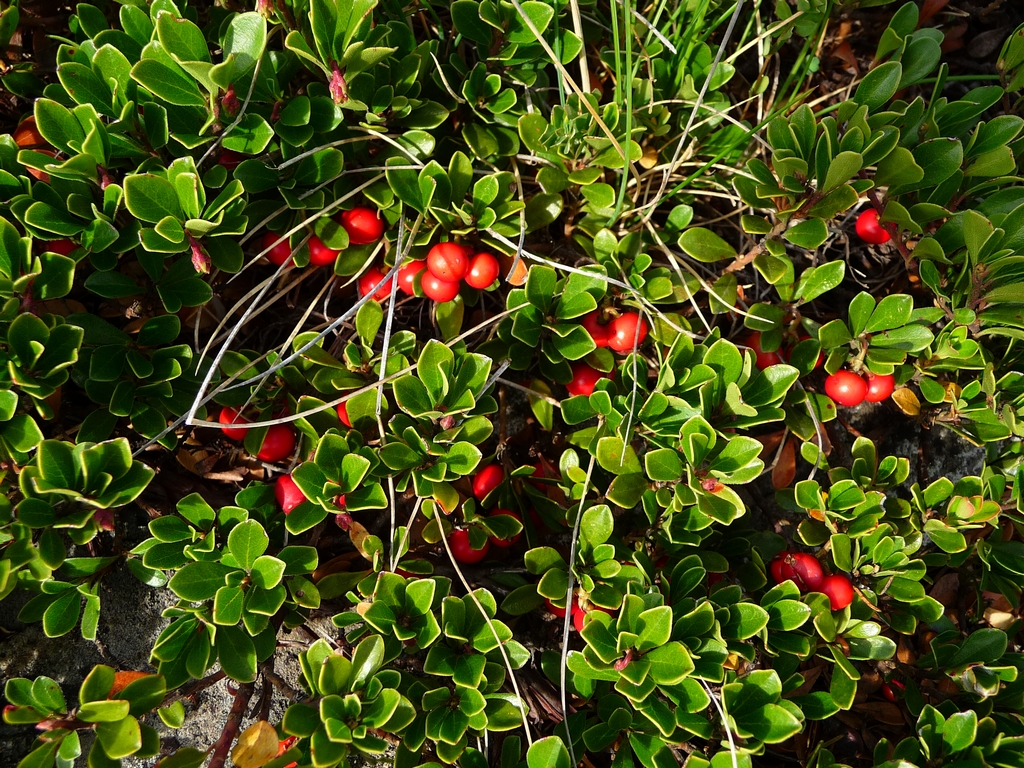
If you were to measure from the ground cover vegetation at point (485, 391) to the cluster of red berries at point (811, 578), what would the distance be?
0.02m

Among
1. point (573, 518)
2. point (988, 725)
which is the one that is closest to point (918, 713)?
point (988, 725)

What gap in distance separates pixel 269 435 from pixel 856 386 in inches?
64.6

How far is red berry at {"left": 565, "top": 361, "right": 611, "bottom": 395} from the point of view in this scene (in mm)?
2146

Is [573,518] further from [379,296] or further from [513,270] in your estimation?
[379,296]

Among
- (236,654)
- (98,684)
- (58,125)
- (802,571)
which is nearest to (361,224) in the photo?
(58,125)

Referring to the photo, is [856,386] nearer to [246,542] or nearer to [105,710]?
[246,542]

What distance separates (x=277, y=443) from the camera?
1994 millimetres

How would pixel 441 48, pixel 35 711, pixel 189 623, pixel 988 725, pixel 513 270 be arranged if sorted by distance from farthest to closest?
pixel 441 48, pixel 513 270, pixel 988 725, pixel 189 623, pixel 35 711

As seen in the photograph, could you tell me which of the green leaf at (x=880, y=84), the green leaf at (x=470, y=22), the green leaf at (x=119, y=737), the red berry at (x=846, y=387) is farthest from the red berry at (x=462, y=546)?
the green leaf at (x=880, y=84)

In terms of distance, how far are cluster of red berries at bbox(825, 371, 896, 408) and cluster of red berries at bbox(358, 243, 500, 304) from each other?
1010 millimetres

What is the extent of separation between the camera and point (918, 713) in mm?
2041

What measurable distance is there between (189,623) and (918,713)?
1987mm

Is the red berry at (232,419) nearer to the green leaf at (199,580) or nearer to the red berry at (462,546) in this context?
the green leaf at (199,580)

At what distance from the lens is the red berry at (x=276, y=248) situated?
6.88 feet
